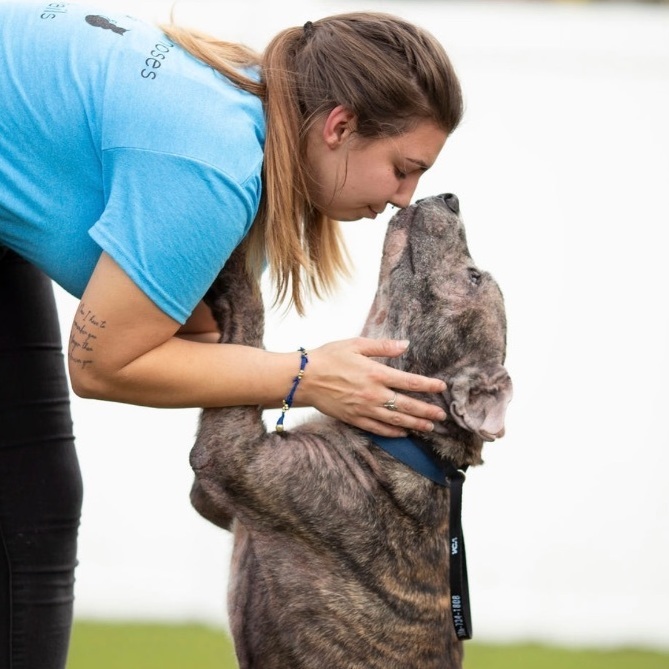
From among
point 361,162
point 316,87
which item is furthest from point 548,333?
point 316,87

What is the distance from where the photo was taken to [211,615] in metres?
5.88

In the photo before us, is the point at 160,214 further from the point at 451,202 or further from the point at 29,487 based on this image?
the point at 451,202

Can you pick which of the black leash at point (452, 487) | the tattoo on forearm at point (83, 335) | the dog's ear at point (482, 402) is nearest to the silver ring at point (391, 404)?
the black leash at point (452, 487)

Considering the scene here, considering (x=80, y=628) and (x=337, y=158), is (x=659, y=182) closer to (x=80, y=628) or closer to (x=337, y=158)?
(x=337, y=158)

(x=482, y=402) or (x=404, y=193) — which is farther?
(x=482, y=402)

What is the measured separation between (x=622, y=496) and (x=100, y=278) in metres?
3.93

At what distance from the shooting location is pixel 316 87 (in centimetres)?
278

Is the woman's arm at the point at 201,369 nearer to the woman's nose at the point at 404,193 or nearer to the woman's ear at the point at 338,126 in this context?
the woman's nose at the point at 404,193

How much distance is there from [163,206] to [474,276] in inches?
46.8

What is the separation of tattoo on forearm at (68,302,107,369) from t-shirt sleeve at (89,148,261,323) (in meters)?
0.15

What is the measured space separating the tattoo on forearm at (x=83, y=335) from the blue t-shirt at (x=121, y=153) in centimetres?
15

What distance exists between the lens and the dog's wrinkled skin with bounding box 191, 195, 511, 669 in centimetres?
295

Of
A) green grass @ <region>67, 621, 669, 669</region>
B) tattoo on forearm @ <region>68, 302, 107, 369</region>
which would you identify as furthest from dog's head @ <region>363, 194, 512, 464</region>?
green grass @ <region>67, 621, 669, 669</region>

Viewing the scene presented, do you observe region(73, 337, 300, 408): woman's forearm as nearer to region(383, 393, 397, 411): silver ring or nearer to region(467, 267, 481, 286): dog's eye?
region(383, 393, 397, 411): silver ring
